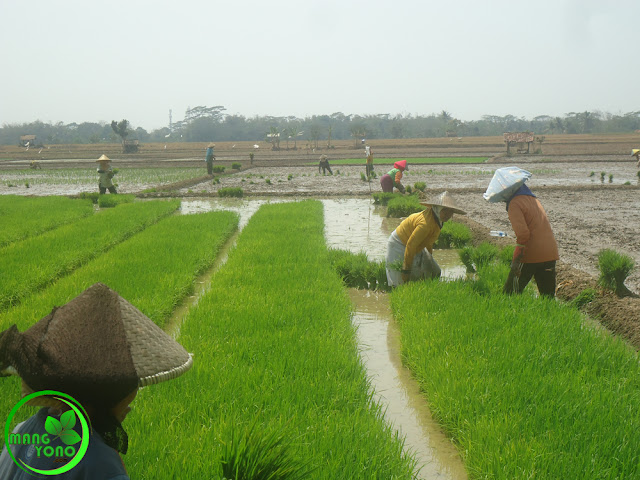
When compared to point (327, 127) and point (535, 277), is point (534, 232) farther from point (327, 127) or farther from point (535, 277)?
point (327, 127)

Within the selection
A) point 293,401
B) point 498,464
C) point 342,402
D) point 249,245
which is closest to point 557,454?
point 498,464

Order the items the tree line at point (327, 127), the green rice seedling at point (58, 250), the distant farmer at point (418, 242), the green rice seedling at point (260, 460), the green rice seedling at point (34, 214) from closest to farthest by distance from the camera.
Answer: the green rice seedling at point (260, 460), the distant farmer at point (418, 242), the green rice seedling at point (58, 250), the green rice seedling at point (34, 214), the tree line at point (327, 127)

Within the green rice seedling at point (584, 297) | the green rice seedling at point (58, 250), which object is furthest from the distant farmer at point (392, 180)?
the green rice seedling at point (584, 297)

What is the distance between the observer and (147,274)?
18.4 feet

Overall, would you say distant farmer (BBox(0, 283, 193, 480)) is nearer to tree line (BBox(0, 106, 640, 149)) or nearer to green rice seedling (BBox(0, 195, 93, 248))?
green rice seedling (BBox(0, 195, 93, 248))

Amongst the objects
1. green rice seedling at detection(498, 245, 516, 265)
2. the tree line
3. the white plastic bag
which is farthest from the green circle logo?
the tree line

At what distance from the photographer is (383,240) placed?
27.9 feet

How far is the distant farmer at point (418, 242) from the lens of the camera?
473 cm

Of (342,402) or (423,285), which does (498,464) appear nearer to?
(342,402)

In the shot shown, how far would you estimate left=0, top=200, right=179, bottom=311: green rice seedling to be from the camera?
5344 millimetres

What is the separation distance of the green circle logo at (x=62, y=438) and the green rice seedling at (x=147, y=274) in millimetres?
1140

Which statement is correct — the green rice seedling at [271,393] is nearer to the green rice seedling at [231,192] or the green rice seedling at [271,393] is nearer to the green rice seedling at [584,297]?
the green rice seedling at [584,297]

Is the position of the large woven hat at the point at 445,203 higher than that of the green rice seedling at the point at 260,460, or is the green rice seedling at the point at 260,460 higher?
the large woven hat at the point at 445,203

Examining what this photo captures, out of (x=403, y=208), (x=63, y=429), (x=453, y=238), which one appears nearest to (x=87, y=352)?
(x=63, y=429)
